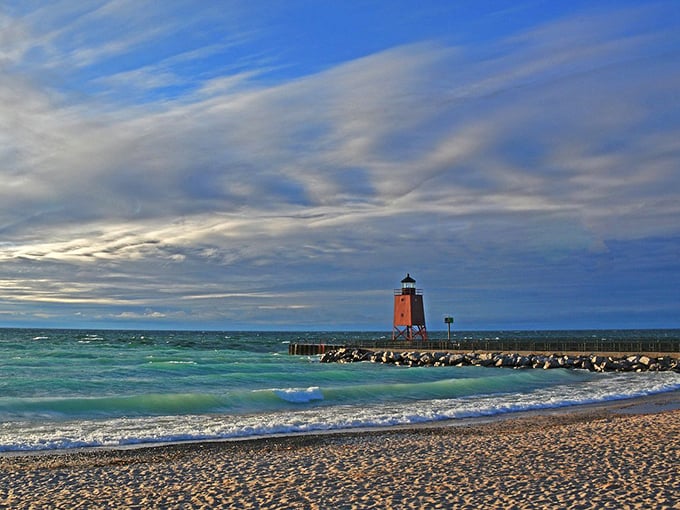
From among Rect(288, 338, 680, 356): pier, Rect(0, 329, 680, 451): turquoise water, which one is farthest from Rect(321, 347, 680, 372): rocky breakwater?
Rect(0, 329, 680, 451): turquoise water

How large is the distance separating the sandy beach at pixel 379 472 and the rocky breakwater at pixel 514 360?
81.9ft

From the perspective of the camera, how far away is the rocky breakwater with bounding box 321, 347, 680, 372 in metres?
38.0

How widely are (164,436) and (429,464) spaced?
6.61 metres

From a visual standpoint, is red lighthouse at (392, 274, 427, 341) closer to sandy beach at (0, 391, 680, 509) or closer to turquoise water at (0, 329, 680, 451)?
turquoise water at (0, 329, 680, 451)

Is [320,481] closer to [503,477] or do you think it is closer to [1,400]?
[503,477]

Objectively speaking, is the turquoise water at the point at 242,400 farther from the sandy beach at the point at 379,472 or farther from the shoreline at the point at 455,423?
the sandy beach at the point at 379,472

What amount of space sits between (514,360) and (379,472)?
33.3 m

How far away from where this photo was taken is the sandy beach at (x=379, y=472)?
28.2 ft

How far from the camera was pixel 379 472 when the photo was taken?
10305mm

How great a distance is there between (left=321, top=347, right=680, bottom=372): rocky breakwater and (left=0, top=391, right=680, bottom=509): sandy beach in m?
25.0

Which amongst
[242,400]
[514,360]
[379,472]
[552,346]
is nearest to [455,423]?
[379,472]

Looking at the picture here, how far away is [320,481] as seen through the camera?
383 inches

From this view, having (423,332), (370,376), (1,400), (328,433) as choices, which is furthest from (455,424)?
(423,332)

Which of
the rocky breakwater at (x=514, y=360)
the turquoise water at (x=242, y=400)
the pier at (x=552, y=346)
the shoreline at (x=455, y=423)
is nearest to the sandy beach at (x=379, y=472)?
the shoreline at (x=455, y=423)
